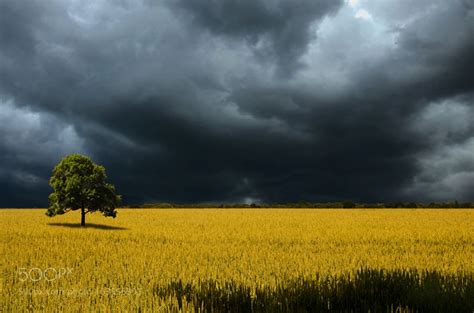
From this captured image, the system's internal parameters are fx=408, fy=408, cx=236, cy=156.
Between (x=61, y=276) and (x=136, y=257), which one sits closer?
(x=61, y=276)

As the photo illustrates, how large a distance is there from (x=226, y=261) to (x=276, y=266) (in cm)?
224

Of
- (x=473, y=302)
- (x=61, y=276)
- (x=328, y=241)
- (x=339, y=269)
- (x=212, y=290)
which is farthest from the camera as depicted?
(x=328, y=241)

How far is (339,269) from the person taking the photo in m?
13.1

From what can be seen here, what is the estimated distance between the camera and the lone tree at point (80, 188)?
31.8m

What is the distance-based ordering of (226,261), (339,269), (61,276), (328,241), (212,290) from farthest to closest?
(328,241) → (226,261) → (339,269) → (61,276) → (212,290)

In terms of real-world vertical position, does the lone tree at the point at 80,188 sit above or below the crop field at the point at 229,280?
above

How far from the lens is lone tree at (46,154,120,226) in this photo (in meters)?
31.8

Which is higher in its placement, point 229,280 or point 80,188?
point 80,188

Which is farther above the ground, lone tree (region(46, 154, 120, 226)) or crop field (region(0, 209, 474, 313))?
lone tree (region(46, 154, 120, 226))

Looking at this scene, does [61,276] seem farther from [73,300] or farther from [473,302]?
[473,302]

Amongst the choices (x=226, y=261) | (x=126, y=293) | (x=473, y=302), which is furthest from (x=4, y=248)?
(x=473, y=302)

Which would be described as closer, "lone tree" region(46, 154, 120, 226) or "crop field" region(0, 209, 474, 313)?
"crop field" region(0, 209, 474, 313)

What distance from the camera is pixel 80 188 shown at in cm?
3192

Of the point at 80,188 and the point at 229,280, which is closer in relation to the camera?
the point at 229,280
